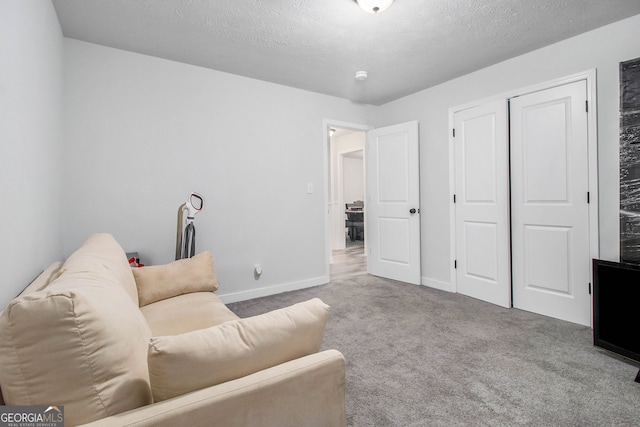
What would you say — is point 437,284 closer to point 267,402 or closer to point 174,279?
point 174,279

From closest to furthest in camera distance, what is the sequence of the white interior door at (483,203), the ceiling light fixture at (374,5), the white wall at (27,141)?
the white wall at (27,141) < the ceiling light fixture at (374,5) < the white interior door at (483,203)

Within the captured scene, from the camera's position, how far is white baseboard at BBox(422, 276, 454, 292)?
375 cm

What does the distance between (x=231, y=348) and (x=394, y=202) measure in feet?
12.1

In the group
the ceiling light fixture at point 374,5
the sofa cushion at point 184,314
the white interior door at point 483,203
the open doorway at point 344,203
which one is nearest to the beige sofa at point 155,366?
the sofa cushion at point 184,314

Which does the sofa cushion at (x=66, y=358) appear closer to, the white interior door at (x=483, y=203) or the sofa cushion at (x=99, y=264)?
the sofa cushion at (x=99, y=264)

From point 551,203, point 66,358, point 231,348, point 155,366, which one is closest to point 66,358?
point 66,358

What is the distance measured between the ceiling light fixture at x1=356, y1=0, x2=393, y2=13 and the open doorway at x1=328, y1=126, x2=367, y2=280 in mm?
2129

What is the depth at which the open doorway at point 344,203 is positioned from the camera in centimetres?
543

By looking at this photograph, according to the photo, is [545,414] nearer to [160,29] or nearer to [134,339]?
[134,339]

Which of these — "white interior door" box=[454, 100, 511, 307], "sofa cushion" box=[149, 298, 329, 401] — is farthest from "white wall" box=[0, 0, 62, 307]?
"white interior door" box=[454, 100, 511, 307]

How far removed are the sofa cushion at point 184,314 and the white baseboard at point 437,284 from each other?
2748 millimetres

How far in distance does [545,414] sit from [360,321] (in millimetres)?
1478

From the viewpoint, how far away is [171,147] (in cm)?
307

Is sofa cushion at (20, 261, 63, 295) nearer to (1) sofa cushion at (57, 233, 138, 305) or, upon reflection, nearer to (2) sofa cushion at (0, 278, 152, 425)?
(1) sofa cushion at (57, 233, 138, 305)
